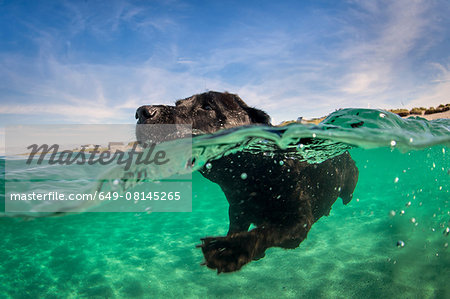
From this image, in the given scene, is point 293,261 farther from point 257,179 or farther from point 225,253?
point 225,253

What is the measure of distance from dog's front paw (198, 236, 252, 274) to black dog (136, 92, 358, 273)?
0.66ft

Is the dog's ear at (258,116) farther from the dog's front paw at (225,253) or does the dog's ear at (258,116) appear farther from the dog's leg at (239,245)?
the dog's front paw at (225,253)

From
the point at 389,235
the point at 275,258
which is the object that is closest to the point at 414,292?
the point at 275,258

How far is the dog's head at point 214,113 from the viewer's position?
12.3ft

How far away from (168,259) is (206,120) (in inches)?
176

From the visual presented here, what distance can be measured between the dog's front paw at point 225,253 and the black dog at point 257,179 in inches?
8.0

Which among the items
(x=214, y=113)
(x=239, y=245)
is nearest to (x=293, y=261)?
(x=239, y=245)

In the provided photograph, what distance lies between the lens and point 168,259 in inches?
254

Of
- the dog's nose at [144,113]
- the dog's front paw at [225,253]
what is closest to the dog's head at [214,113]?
the dog's nose at [144,113]

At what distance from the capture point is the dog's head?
376 cm

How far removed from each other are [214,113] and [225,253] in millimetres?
2355

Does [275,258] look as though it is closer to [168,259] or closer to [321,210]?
[321,210]

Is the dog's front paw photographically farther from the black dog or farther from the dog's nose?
the dog's nose

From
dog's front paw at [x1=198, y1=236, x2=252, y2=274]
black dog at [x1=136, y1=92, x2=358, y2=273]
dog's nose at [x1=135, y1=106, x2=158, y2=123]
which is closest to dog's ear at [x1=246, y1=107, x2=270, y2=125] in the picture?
black dog at [x1=136, y1=92, x2=358, y2=273]
